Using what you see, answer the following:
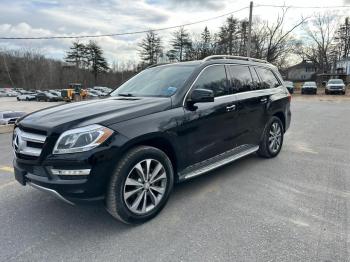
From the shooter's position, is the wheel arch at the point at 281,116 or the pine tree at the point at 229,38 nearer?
the wheel arch at the point at 281,116

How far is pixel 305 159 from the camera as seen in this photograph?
5.27 m

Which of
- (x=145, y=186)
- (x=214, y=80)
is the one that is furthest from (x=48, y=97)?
(x=145, y=186)

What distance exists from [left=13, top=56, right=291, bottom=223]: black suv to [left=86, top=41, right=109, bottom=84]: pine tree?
6996 cm

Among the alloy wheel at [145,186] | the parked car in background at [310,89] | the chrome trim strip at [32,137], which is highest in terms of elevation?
the parked car in background at [310,89]

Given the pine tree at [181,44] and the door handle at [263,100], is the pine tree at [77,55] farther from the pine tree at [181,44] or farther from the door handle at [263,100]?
the door handle at [263,100]

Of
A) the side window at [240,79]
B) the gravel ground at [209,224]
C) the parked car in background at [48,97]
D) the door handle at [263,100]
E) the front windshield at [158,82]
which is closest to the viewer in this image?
the gravel ground at [209,224]

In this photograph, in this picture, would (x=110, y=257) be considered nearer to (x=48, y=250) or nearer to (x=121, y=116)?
(x=48, y=250)

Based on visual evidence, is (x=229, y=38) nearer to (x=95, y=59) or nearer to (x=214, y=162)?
(x=95, y=59)

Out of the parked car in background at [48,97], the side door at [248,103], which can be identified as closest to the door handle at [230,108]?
the side door at [248,103]

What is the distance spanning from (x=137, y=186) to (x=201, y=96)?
4.16ft

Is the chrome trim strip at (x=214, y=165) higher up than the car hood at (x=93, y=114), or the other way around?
the car hood at (x=93, y=114)

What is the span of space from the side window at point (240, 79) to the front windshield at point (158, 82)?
77 cm

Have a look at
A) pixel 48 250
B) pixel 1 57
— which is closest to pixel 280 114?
pixel 48 250

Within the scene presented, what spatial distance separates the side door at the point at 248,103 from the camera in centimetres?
421
